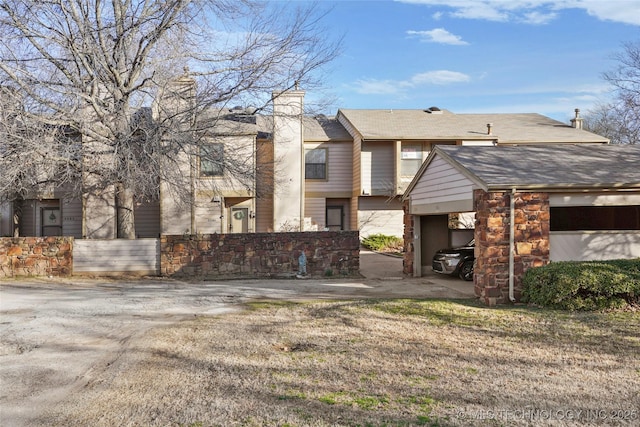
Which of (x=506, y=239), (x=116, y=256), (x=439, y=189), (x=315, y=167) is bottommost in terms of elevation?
(x=116, y=256)

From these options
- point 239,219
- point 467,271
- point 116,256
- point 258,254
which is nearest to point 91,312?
point 116,256

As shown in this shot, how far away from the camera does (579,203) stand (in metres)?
10.3

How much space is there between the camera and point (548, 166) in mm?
11234

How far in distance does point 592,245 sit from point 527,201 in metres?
1.92

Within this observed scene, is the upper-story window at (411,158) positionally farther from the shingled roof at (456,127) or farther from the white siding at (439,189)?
the white siding at (439,189)

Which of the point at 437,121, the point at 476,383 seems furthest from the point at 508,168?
the point at 437,121

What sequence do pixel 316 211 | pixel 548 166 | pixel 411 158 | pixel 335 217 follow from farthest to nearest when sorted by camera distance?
pixel 335 217 → pixel 316 211 → pixel 411 158 → pixel 548 166

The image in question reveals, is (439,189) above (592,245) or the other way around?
Result: above

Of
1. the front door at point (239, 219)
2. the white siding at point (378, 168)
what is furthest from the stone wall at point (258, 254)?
the white siding at point (378, 168)

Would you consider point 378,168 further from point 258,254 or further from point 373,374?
point 373,374

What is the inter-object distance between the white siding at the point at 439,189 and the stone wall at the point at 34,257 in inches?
404

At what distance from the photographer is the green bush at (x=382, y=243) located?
69.9 ft

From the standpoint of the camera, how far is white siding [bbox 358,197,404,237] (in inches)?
878

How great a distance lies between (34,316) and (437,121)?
1963 centimetres
